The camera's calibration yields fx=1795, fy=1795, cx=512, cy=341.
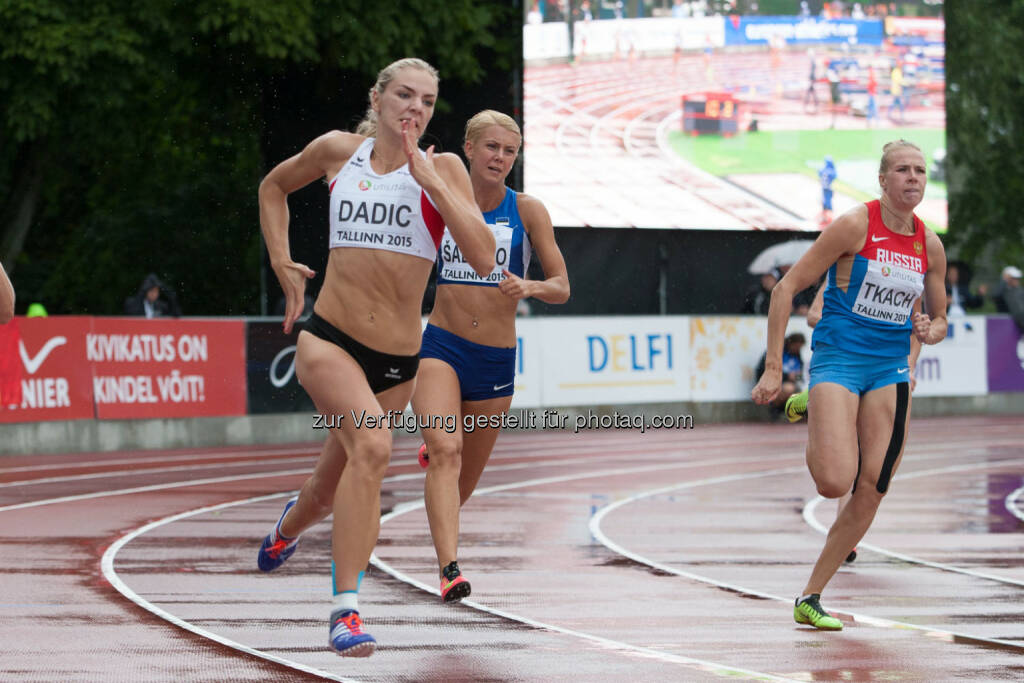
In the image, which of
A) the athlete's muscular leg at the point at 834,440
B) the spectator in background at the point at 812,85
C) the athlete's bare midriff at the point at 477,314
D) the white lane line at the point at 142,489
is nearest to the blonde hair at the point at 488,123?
the athlete's bare midriff at the point at 477,314

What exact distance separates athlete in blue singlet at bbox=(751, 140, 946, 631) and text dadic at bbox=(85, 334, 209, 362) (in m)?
13.2

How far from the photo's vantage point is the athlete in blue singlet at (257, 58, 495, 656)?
22.8 feet

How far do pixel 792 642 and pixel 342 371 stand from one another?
2.49 metres

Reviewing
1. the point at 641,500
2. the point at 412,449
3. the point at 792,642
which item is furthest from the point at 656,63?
the point at 792,642

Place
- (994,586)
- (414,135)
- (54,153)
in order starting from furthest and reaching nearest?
(54,153)
(994,586)
(414,135)

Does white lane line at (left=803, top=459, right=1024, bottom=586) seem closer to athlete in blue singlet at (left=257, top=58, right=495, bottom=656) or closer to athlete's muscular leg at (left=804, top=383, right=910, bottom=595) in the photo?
athlete's muscular leg at (left=804, top=383, right=910, bottom=595)

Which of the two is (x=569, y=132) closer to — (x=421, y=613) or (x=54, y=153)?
(x=54, y=153)

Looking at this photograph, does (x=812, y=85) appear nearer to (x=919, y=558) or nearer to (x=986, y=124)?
(x=986, y=124)

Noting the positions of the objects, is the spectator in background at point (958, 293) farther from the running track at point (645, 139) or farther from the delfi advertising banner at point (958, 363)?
the running track at point (645, 139)

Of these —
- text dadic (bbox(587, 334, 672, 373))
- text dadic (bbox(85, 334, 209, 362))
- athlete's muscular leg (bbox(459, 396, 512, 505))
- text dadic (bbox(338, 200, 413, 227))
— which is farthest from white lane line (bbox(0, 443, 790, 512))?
text dadic (bbox(338, 200, 413, 227))

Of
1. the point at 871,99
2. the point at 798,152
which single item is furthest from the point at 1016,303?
the point at 798,152

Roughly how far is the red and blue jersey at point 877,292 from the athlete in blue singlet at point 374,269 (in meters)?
2.27

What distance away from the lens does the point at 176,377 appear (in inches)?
834

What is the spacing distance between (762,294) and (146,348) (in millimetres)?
10897
